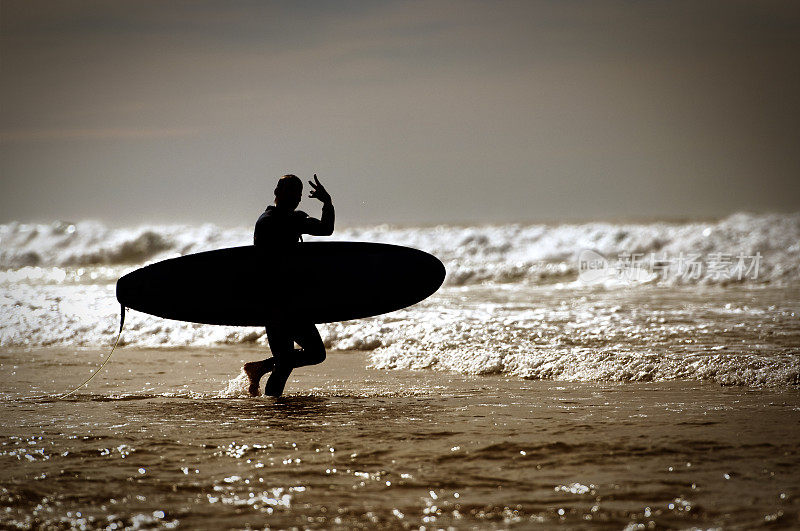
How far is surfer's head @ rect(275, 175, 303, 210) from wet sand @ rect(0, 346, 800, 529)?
1.24 meters

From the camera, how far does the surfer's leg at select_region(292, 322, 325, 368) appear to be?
5199 millimetres

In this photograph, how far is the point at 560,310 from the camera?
361 inches

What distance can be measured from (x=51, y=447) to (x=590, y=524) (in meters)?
2.60

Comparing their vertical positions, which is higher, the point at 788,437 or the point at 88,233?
the point at 88,233

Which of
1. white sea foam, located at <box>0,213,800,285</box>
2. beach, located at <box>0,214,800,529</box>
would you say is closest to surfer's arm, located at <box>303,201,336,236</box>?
beach, located at <box>0,214,800,529</box>

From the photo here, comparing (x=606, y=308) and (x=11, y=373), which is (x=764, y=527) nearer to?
(x=11, y=373)

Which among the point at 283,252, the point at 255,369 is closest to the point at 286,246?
the point at 283,252

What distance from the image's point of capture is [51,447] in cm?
392

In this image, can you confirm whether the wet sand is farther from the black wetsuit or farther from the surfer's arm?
the surfer's arm

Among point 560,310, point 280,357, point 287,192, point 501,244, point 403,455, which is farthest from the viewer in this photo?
point 501,244

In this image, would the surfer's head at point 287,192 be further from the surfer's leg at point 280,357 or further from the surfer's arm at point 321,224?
the surfer's leg at point 280,357

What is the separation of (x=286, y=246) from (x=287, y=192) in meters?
0.34

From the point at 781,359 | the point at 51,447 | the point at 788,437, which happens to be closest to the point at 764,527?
the point at 788,437

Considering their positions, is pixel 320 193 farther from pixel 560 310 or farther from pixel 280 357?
pixel 560 310
